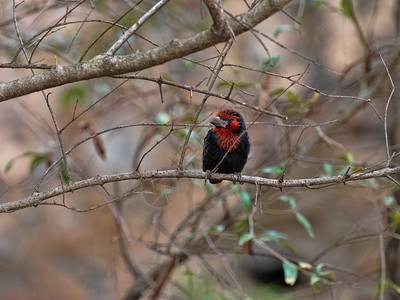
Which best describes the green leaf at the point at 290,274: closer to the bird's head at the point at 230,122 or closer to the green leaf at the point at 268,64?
the bird's head at the point at 230,122

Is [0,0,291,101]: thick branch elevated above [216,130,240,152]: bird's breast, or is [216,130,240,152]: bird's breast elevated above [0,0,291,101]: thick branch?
[216,130,240,152]: bird's breast

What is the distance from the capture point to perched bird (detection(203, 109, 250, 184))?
12.6ft

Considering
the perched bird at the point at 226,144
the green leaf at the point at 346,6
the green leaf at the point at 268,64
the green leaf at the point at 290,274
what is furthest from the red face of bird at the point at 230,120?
the green leaf at the point at 346,6

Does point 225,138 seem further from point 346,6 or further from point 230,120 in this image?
point 346,6

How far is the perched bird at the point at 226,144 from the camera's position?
384cm

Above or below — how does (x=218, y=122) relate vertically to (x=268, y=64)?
below

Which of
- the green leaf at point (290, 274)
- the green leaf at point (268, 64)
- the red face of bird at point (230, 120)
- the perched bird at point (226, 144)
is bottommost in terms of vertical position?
the green leaf at point (290, 274)

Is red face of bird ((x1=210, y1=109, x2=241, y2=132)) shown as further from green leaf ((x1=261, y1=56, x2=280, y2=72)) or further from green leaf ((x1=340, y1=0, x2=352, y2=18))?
green leaf ((x1=340, y1=0, x2=352, y2=18))

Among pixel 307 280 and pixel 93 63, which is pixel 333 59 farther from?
pixel 93 63

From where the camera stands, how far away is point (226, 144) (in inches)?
154

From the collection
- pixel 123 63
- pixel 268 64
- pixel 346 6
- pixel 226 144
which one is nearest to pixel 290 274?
pixel 226 144

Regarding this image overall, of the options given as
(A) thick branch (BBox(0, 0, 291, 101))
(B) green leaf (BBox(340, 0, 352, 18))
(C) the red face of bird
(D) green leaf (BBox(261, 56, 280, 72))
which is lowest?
(A) thick branch (BBox(0, 0, 291, 101))

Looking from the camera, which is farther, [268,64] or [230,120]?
[230,120]

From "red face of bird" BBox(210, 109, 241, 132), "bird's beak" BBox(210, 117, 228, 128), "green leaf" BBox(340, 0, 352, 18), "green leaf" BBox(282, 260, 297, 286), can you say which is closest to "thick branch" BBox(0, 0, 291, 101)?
"bird's beak" BBox(210, 117, 228, 128)
